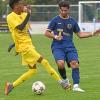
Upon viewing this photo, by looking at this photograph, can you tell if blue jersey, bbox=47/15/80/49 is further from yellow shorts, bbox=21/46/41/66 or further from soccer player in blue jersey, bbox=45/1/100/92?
yellow shorts, bbox=21/46/41/66

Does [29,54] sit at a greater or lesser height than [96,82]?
greater

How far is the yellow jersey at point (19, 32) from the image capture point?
1205cm

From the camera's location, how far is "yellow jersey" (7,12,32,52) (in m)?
12.1

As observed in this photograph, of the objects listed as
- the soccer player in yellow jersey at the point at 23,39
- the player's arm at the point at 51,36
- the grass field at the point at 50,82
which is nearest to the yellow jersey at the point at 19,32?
the soccer player in yellow jersey at the point at 23,39

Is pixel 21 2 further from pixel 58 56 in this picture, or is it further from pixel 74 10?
pixel 74 10

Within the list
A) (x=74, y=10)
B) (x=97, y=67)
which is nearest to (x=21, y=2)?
(x=97, y=67)

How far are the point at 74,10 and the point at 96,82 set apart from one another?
4345 cm

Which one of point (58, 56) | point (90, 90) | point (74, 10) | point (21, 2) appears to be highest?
point (21, 2)

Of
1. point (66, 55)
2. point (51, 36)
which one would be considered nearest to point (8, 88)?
point (51, 36)

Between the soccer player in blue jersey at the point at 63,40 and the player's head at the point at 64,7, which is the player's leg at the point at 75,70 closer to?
the soccer player in blue jersey at the point at 63,40

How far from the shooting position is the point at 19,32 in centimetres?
1216

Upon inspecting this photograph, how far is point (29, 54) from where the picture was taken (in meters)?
12.1

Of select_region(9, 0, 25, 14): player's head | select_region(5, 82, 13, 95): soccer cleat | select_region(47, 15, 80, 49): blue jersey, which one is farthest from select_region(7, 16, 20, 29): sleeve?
select_region(5, 82, 13, 95): soccer cleat

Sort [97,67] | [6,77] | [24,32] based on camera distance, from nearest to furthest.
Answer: [24,32] → [6,77] → [97,67]
